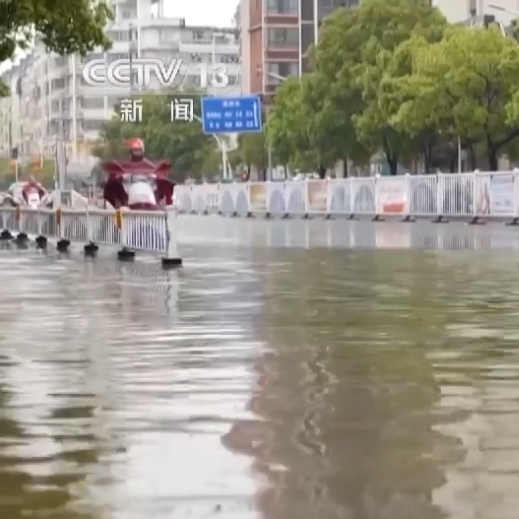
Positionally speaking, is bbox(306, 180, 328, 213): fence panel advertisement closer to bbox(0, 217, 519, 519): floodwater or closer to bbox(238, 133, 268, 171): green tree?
bbox(238, 133, 268, 171): green tree

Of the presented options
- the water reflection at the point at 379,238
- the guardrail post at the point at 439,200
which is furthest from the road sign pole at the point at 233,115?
the water reflection at the point at 379,238

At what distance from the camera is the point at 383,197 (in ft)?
165

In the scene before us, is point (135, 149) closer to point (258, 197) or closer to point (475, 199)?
point (475, 199)

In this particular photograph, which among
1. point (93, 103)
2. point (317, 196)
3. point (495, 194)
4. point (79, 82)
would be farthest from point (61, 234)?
point (93, 103)

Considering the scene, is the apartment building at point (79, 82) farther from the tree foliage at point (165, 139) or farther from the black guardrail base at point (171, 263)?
the black guardrail base at point (171, 263)

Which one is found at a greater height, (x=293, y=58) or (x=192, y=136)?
(x=293, y=58)

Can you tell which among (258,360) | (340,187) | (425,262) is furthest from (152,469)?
(340,187)

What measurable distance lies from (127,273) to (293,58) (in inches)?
3822

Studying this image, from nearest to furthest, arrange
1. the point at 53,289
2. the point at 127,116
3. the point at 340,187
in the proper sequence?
the point at 53,289, the point at 340,187, the point at 127,116

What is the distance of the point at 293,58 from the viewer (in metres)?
115

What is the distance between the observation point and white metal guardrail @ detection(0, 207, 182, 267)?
21.4m

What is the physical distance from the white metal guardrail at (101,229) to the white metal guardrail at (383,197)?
15.7m

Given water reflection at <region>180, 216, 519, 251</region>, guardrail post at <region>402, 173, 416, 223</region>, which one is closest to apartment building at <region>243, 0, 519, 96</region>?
guardrail post at <region>402, 173, 416, 223</region>

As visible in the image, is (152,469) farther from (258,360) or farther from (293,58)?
(293,58)
